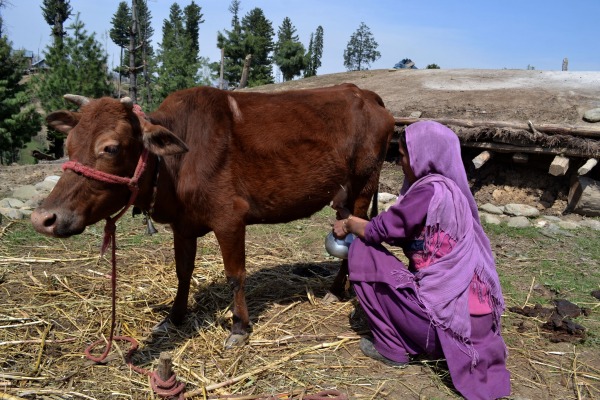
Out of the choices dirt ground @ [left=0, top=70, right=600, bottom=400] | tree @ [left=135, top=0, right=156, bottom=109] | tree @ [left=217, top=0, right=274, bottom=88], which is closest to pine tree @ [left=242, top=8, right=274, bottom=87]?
tree @ [left=217, top=0, right=274, bottom=88]

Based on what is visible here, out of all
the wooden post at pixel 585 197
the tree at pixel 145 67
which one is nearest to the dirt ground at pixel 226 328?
the wooden post at pixel 585 197

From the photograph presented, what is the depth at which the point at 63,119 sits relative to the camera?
3088mm

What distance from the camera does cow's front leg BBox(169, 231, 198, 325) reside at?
155 inches

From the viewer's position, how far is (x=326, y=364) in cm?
351

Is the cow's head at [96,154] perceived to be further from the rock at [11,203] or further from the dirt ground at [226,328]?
the rock at [11,203]

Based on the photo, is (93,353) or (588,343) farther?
(588,343)

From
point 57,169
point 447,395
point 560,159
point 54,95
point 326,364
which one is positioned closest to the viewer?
point 447,395

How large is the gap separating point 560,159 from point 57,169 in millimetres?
10713

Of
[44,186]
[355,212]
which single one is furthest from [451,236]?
[44,186]

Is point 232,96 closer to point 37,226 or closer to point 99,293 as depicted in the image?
point 37,226

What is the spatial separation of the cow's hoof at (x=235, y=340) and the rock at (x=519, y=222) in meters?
5.31

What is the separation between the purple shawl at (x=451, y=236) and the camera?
10.2 ft

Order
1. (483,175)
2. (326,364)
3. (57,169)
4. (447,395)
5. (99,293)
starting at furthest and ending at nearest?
(57,169) → (483,175) → (99,293) → (326,364) → (447,395)

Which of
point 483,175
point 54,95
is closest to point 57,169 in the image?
point 483,175
